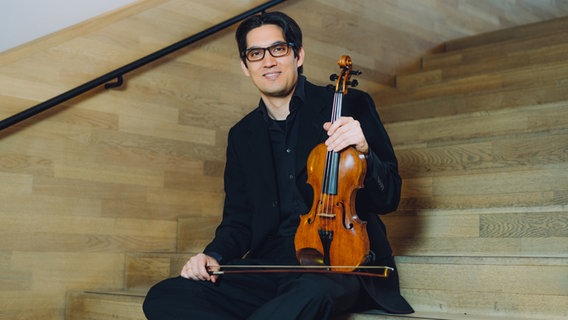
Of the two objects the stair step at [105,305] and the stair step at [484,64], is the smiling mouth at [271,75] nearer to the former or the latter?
the stair step at [105,305]

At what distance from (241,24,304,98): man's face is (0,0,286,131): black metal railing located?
2.58ft

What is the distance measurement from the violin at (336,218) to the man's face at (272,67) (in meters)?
0.31

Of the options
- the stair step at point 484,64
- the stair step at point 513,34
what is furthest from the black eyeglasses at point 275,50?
the stair step at point 513,34

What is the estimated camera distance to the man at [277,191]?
181 cm

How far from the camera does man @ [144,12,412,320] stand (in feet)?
5.93

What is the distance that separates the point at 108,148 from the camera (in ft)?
9.12

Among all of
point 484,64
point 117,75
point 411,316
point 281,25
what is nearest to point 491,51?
point 484,64

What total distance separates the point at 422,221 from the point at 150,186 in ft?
3.25

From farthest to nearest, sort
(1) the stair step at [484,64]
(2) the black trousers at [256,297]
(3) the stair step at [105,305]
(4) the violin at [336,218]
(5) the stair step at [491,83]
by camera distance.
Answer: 1. (1) the stair step at [484,64]
2. (5) the stair step at [491,83]
3. (3) the stair step at [105,305]
4. (4) the violin at [336,218]
5. (2) the black trousers at [256,297]

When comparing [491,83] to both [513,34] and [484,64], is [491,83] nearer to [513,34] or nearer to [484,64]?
[484,64]

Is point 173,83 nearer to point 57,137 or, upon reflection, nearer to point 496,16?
point 57,137

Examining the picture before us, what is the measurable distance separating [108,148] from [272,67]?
936 millimetres

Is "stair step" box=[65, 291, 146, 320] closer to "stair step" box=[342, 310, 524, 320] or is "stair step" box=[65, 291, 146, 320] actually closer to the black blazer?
the black blazer

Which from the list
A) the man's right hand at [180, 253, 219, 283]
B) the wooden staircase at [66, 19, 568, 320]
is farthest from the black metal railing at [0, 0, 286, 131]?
the man's right hand at [180, 253, 219, 283]
